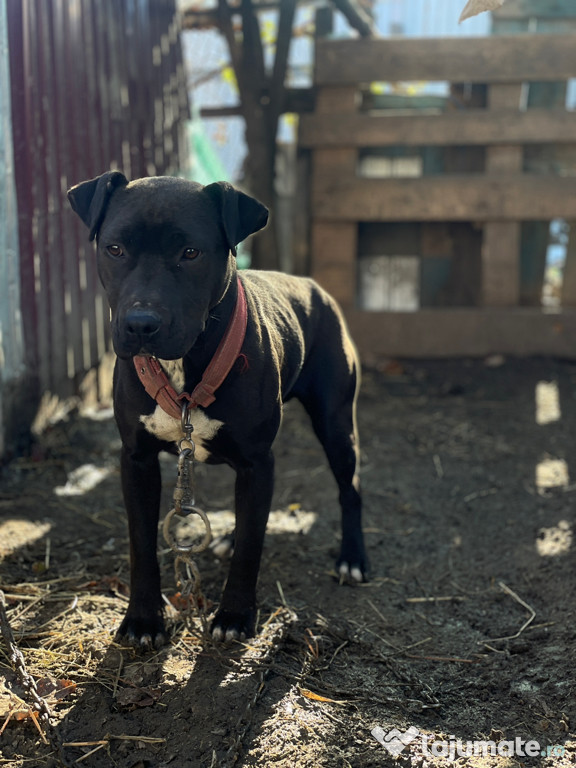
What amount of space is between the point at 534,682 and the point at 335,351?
1.65 m

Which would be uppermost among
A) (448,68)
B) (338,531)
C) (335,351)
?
(448,68)

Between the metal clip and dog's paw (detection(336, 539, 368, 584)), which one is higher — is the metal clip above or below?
above

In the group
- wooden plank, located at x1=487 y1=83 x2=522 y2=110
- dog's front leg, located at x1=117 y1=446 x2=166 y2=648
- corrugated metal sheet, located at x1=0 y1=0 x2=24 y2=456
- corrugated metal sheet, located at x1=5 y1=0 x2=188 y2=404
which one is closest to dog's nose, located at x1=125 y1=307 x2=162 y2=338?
dog's front leg, located at x1=117 y1=446 x2=166 y2=648

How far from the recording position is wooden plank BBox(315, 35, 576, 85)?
271 inches

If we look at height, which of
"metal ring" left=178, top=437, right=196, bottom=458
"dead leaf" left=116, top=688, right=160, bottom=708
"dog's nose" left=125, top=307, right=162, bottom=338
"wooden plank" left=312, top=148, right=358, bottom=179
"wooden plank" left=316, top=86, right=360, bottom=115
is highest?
"wooden plank" left=316, top=86, right=360, bottom=115

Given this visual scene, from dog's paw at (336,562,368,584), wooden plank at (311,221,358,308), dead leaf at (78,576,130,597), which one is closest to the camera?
dead leaf at (78,576,130,597)

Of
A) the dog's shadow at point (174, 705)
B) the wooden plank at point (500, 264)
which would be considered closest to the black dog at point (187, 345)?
the dog's shadow at point (174, 705)

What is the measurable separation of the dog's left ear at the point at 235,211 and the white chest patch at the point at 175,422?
18.6 inches

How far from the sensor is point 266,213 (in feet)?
9.45

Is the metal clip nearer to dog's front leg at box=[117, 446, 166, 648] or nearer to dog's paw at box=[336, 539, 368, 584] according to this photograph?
dog's front leg at box=[117, 446, 166, 648]

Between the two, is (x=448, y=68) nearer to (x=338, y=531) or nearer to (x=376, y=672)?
(x=338, y=531)

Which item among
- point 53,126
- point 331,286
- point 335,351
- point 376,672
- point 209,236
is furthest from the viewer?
point 331,286

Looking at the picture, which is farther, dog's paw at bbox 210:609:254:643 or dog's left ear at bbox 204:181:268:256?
dog's paw at bbox 210:609:254:643

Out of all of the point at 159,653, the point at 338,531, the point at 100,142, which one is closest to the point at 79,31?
the point at 100,142
